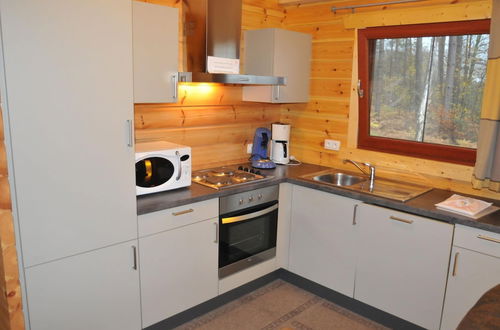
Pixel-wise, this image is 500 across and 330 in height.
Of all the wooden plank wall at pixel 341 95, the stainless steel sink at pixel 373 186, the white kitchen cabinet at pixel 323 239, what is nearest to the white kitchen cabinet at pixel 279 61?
the wooden plank wall at pixel 341 95

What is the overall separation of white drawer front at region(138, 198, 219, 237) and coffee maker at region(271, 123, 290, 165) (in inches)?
42.4

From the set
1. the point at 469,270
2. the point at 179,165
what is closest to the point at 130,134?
the point at 179,165

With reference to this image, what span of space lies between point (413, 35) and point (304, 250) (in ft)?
5.86

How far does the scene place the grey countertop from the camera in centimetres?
232

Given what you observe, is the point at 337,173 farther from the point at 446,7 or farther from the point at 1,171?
the point at 1,171

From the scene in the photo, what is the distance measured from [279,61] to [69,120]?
6.01 ft

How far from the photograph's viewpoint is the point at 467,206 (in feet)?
8.04

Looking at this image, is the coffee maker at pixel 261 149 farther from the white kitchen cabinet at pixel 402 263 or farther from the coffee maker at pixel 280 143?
the white kitchen cabinet at pixel 402 263

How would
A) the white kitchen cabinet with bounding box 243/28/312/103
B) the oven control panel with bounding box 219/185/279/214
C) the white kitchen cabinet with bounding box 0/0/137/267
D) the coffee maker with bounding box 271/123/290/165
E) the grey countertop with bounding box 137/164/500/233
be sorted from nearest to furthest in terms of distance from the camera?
1. the white kitchen cabinet with bounding box 0/0/137/267
2. the grey countertop with bounding box 137/164/500/233
3. the oven control panel with bounding box 219/185/279/214
4. the white kitchen cabinet with bounding box 243/28/312/103
5. the coffee maker with bounding box 271/123/290/165

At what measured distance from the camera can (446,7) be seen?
2727mm

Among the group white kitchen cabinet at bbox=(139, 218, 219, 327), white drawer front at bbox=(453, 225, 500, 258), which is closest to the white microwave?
white kitchen cabinet at bbox=(139, 218, 219, 327)

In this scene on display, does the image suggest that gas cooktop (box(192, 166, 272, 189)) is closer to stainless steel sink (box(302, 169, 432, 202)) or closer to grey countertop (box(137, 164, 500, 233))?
grey countertop (box(137, 164, 500, 233))

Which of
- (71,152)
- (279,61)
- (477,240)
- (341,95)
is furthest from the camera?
(341,95)

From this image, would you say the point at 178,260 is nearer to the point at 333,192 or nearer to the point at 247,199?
the point at 247,199
